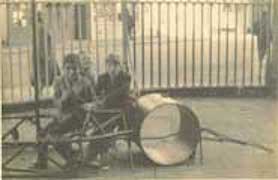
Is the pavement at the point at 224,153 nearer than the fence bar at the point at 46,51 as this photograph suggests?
Yes

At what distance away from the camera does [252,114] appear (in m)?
3.59

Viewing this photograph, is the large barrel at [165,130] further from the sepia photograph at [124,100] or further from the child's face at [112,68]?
the child's face at [112,68]

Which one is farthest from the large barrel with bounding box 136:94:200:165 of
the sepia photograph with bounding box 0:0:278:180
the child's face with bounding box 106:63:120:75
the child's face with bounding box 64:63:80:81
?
the child's face with bounding box 64:63:80:81

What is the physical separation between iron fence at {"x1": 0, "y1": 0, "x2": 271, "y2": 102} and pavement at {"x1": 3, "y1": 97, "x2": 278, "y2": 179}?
159mm

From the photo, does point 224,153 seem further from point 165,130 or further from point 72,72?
point 72,72

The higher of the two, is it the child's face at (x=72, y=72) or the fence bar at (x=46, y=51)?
the fence bar at (x=46, y=51)

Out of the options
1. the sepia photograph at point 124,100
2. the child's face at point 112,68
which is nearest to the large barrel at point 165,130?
the sepia photograph at point 124,100

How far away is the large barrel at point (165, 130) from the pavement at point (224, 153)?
0.19ft

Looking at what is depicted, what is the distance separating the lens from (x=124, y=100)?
3537mm

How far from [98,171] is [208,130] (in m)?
0.54

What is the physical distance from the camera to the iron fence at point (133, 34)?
2867mm

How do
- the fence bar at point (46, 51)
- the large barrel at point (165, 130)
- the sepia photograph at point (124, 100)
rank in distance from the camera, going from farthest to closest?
the large barrel at point (165, 130)
the fence bar at point (46, 51)
the sepia photograph at point (124, 100)

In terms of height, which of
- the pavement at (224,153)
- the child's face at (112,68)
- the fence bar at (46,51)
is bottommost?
the pavement at (224,153)

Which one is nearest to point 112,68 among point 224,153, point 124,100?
point 124,100
